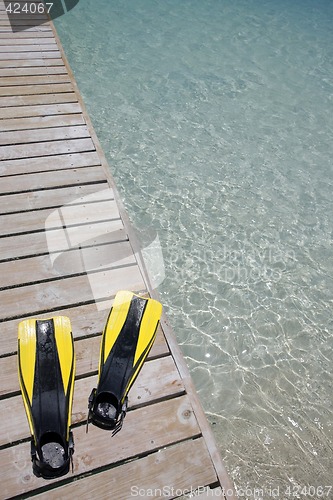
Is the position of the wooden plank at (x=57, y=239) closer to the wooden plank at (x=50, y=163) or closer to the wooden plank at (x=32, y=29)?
the wooden plank at (x=50, y=163)

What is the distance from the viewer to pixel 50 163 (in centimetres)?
460

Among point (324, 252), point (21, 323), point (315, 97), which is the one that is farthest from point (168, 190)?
point (315, 97)

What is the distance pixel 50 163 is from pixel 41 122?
3.01ft

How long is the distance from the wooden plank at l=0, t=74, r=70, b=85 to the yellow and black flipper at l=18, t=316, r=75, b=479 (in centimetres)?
416

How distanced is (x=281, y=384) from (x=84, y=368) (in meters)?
2.13

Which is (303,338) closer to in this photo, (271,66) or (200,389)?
(200,389)

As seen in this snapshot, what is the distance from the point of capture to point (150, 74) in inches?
311

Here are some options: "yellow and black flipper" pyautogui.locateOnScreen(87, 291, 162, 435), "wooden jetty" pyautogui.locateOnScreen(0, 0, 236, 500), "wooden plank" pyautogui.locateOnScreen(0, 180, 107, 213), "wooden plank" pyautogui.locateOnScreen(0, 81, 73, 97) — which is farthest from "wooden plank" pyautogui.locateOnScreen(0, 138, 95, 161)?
"yellow and black flipper" pyautogui.locateOnScreen(87, 291, 162, 435)

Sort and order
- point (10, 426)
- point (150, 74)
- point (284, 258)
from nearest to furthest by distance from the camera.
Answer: point (10, 426) → point (284, 258) → point (150, 74)

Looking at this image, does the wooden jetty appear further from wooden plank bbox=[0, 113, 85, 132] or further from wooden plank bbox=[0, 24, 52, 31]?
wooden plank bbox=[0, 24, 52, 31]

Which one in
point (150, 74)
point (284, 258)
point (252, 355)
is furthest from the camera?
point (150, 74)

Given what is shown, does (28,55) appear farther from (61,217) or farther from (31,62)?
(61,217)

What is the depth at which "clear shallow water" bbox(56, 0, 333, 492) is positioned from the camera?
384 centimetres

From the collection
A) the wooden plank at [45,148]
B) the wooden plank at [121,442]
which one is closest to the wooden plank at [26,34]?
the wooden plank at [45,148]
